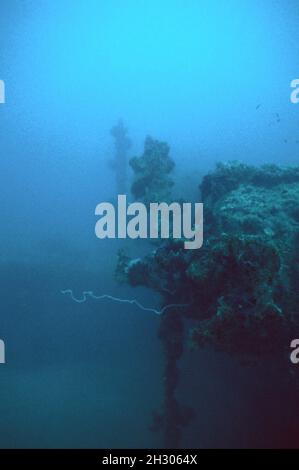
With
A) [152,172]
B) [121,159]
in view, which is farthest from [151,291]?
[121,159]

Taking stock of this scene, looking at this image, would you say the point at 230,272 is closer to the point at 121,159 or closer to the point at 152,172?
the point at 152,172

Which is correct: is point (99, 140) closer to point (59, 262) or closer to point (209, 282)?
point (59, 262)

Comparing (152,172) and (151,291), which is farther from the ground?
(152,172)

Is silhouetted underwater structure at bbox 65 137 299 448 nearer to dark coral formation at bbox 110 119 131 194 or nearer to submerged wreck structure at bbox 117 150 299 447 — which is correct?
submerged wreck structure at bbox 117 150 299 447

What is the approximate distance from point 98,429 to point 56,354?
276cm

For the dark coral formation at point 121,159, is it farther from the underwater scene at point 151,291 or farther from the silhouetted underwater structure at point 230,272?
the silhouetted underwater structure at point 230,272

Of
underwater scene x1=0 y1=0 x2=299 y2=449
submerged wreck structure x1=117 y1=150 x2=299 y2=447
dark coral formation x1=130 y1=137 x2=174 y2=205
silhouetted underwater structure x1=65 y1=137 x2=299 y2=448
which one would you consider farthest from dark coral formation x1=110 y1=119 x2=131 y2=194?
submerged wreck structure x1=117 y1=150 x2=299 y2=447

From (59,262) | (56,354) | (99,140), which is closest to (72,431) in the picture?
(56,354)

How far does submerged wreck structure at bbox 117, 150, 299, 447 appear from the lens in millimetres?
5625

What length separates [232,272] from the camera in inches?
224

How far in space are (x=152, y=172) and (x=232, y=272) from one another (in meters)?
5.09

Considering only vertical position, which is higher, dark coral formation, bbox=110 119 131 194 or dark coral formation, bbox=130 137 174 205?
dark coral formation, bbox=110 119 131 194

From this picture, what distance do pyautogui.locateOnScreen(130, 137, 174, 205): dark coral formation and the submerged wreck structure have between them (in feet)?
0.20

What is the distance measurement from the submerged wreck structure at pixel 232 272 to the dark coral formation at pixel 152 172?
60mm
